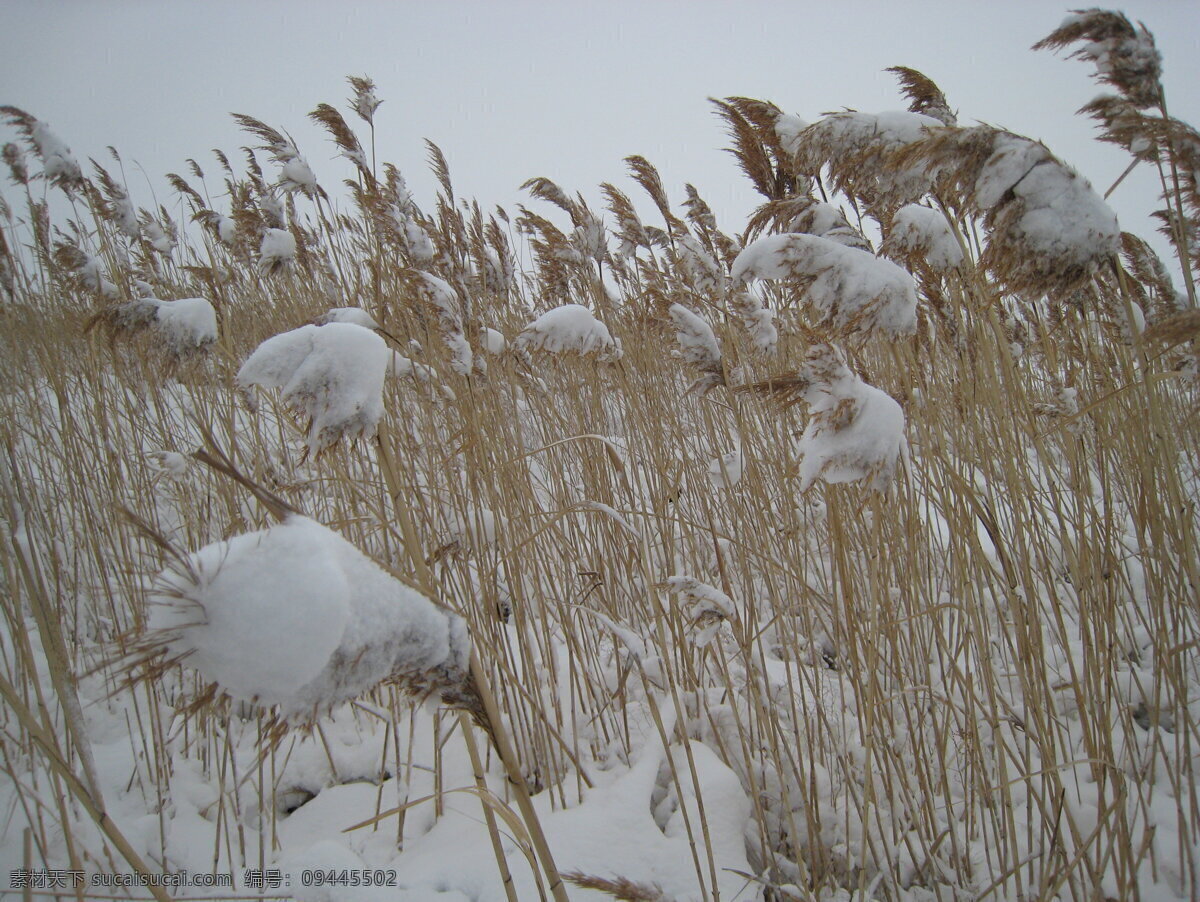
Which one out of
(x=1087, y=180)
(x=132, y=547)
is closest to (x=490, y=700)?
(x=1087, y=180)

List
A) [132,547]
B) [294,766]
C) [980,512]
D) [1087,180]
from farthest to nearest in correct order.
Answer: [132,547] → [294,766] → [980,512] → [1087,180]

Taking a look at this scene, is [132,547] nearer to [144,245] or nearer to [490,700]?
[144,245]

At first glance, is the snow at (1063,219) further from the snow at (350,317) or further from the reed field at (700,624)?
the snow at (350,317)

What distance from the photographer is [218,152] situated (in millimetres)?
5000

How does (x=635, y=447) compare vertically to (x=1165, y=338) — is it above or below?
below

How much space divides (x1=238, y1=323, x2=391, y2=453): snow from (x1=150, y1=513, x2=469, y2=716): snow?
0.28 m

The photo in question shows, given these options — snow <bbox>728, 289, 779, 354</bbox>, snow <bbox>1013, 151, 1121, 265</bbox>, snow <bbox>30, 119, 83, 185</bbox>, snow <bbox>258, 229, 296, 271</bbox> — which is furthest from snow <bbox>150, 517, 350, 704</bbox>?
snow <bbox>30, 119, 83, 185</bbox>

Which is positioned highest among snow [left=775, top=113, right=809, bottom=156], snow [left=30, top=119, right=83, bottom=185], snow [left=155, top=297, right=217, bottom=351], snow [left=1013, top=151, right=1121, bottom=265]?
snow [left=30, top=119, right=83, bottom=185]

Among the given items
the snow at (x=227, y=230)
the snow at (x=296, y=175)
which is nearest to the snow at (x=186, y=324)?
the snow at (x=296, y=175)

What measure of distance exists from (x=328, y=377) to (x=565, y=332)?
102 cm

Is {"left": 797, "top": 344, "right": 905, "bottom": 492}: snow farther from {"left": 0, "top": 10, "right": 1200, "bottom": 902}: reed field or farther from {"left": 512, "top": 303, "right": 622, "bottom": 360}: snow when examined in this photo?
{"left": 512, "top": 303, "right": 622, "bottom": 360}: snow

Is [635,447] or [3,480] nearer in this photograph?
[3,480]

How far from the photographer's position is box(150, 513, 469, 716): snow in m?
0.36

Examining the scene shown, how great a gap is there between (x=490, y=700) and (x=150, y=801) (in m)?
1.63
